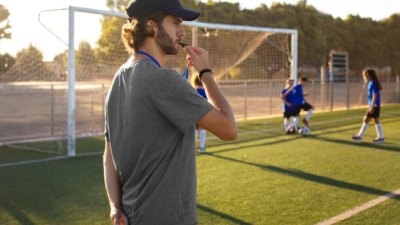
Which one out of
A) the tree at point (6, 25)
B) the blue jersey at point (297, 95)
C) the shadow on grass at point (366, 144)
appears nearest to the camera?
the shadow on grass at point (366, 144)

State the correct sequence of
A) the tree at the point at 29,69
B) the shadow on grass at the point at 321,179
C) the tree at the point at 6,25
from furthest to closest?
the tree at the point at 6,25 < the tree at the point at 29,69 < the shadow on grass at the point at 321,179

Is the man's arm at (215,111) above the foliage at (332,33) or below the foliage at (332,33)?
below

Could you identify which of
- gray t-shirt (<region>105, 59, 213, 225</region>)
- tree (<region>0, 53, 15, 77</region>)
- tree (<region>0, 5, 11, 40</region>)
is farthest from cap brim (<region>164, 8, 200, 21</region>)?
tree (<region>0, 5, 11, 40</region>)

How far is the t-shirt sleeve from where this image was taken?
212 centimetres

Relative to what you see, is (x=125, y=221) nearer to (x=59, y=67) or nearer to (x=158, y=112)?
(x=158, y=112)

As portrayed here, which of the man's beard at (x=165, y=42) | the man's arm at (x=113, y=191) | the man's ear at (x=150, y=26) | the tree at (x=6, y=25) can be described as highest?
the tree at (x=6, y=25)

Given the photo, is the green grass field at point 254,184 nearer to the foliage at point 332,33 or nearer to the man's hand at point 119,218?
the man's hand at point 119,218

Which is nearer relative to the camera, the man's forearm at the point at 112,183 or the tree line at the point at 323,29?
the man's forearm at the point at 112,183

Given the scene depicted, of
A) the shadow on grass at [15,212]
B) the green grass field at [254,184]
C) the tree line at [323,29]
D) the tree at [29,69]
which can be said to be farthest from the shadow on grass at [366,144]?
the tree line at [323,29]

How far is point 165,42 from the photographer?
7.45 feet

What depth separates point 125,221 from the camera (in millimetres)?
2283

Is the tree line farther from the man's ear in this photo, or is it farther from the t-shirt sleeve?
the t-shirt sleeve

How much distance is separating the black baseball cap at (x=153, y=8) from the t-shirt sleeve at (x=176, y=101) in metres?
0.32

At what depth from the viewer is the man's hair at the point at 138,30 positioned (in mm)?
2234
